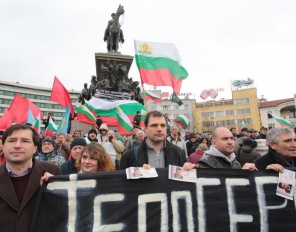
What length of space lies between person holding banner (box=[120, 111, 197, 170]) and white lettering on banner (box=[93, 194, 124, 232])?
602 millimetres

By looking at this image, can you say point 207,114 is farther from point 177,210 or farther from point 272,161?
point 177,210

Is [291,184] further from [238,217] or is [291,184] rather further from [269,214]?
[238,217]

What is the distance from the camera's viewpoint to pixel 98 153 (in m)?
3.26

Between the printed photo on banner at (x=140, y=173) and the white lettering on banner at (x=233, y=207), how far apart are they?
2.99 feet

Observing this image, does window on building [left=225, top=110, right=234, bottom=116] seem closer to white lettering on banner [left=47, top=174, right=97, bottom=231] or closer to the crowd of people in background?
the crowd of people in background

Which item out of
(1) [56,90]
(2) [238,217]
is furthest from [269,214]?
(1) [56,90]

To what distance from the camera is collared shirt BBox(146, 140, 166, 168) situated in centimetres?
348

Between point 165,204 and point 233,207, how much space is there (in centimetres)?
81

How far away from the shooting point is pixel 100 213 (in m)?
2.89

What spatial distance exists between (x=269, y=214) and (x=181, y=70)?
5555mm

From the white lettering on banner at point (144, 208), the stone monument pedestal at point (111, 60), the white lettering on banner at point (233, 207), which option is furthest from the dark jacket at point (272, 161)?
the stone monument pedestal at point (111, 60)

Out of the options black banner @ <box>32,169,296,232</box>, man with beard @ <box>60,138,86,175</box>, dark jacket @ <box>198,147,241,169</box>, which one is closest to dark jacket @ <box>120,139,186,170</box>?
dark jacket @ <box>198,147,241,169</box>

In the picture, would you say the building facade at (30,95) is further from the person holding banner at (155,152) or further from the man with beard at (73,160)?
the person holding banner at (155,152)

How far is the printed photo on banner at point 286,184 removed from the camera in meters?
3.16
